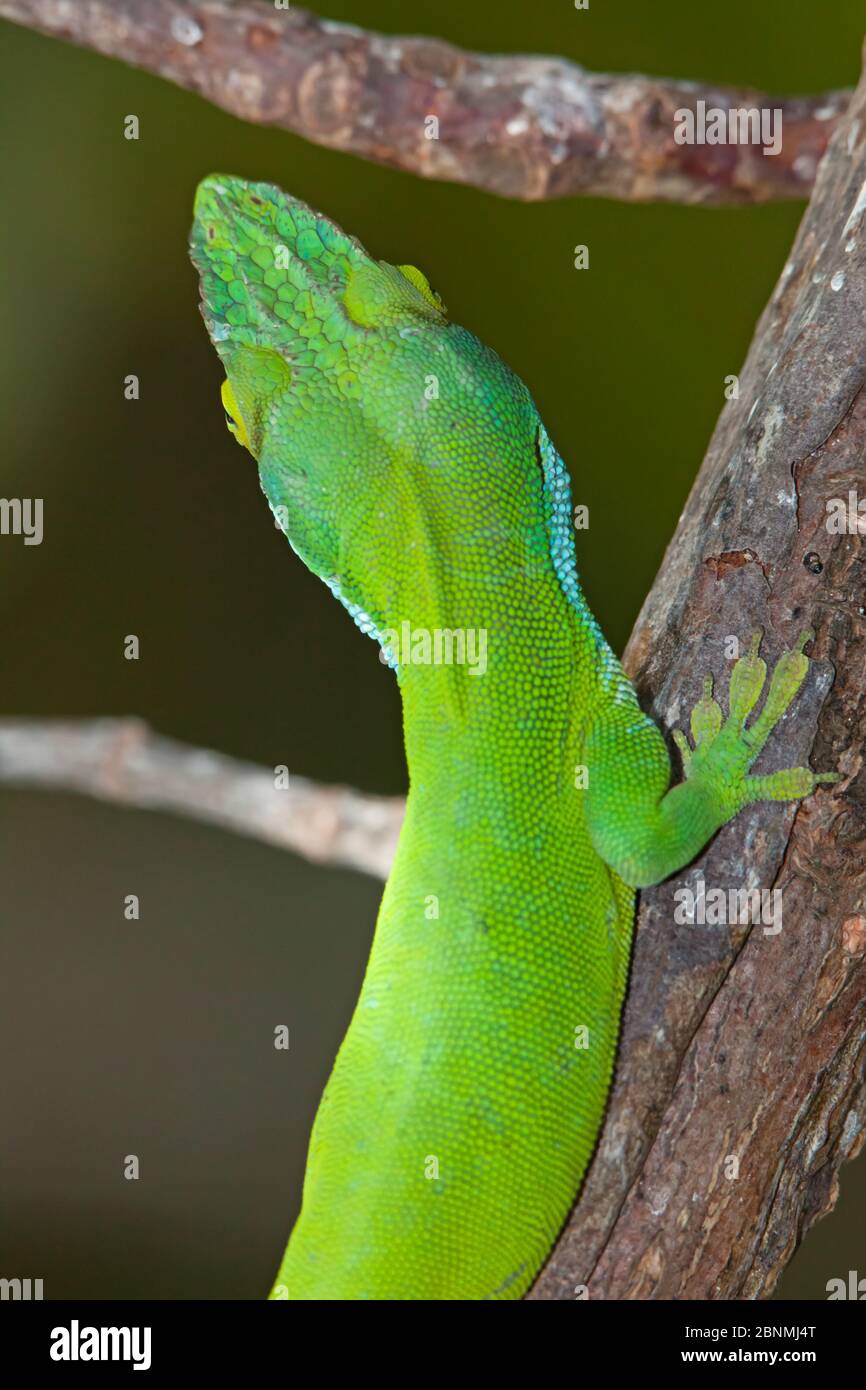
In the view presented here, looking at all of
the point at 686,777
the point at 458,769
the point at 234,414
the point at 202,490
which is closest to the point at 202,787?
Answer: the point at 202,490

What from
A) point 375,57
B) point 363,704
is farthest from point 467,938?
point 363,704

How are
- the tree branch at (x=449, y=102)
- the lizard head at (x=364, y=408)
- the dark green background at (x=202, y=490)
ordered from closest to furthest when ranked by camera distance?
the lizard head at (x=364, y=408) → the tree branch at (x=449, y=102) → the dark green background at (x=202, y=490)

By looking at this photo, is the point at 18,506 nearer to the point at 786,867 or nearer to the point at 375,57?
the point at 375,57

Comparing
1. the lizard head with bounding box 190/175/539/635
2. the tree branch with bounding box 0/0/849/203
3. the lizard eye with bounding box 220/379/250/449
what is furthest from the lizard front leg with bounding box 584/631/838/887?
the tree branch with bounding box 0/0/849/203

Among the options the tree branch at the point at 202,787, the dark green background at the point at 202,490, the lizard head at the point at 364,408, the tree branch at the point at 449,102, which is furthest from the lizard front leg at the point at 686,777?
the dark green background at the point at 202,490

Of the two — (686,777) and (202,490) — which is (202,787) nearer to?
(202,490)

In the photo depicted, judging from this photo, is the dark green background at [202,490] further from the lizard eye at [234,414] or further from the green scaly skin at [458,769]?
the green scaly skin at [458,769]

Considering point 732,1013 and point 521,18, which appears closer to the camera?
point 732,1013
